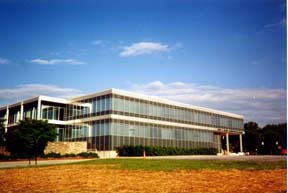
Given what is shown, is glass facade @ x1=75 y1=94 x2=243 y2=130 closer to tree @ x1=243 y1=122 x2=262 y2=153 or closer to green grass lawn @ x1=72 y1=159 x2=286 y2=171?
tree @ x1=243 y1=122 x2=262 y2=153

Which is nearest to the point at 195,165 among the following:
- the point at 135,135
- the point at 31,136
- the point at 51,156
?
the point at 31,136

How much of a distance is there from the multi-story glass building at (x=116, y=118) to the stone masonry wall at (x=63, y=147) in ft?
6.77

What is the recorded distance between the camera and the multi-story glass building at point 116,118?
97.6 ft

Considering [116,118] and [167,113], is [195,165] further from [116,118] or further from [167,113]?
[167,113]

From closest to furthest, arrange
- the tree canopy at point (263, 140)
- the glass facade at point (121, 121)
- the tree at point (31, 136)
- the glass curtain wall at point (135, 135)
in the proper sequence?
the tree at point (31, 136) < the glass curtain wall at point (135, 135) < the glass facade at point (121, 121) < the tree canopy at point (263, 140)

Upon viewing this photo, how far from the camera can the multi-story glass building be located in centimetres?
2973

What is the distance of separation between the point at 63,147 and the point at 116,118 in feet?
17.9

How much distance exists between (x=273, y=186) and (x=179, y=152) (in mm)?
27579

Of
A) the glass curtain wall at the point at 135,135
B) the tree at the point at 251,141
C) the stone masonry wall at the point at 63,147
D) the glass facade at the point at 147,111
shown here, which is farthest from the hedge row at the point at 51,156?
the tree at the point at 251,141

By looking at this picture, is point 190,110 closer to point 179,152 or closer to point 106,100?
point 179,152

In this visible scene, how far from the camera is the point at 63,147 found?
26.8 metres

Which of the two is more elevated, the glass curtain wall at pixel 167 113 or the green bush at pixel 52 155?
the glass curtain wall at pixel 167 113

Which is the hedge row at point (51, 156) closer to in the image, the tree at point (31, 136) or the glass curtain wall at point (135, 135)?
the glass curtain wall at point (135, 135)

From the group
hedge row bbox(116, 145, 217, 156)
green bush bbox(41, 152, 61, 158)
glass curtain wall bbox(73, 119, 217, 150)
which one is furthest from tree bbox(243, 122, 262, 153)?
green bush bbox(41, 152, 61, 158)
